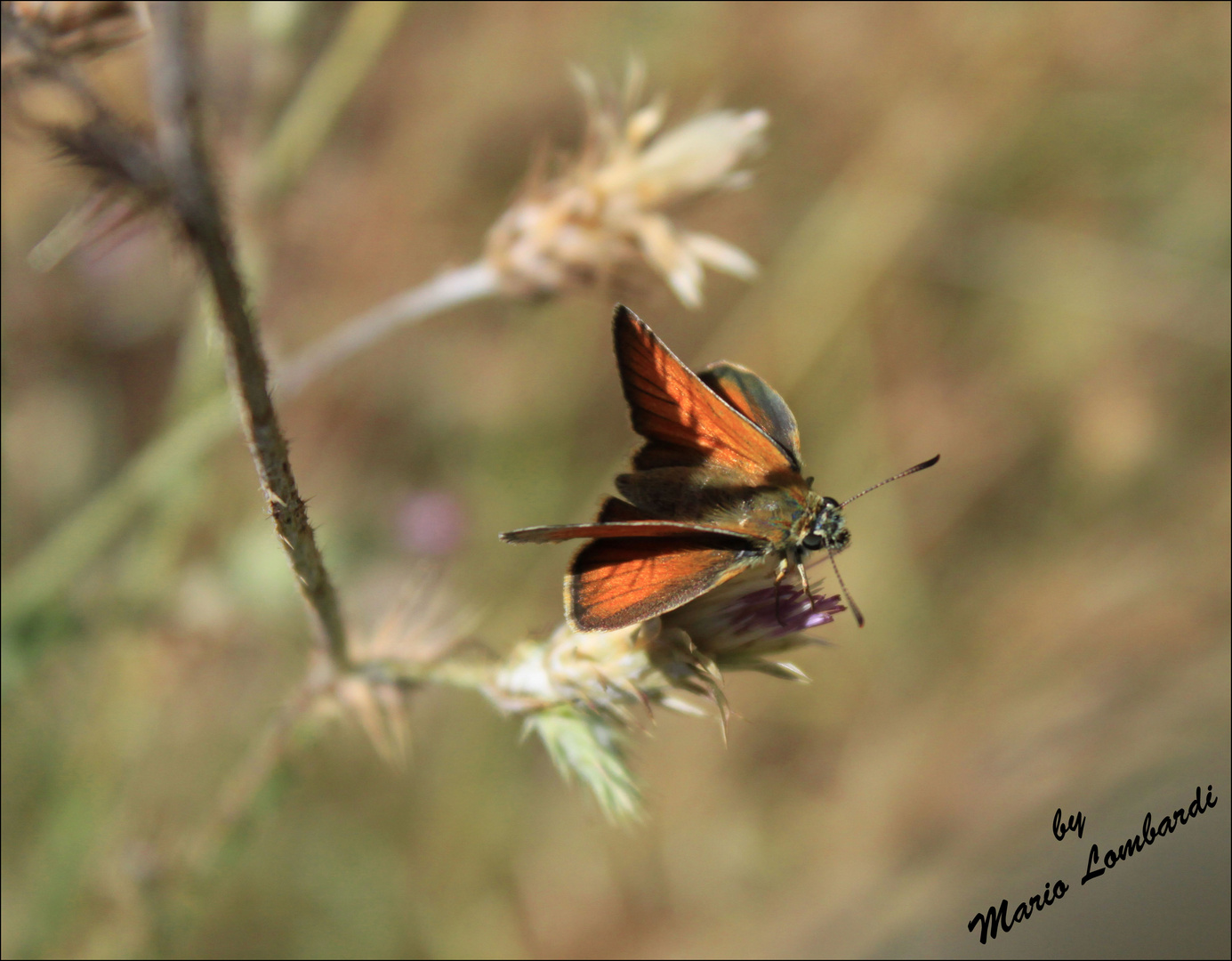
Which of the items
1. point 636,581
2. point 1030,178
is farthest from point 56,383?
point 1030,178

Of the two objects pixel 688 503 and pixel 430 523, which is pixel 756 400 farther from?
pixel 430 523

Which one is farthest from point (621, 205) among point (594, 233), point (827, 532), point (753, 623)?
point (753, 623)

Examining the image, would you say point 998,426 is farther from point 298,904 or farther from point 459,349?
point 298,904

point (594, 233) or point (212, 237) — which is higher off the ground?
point (594, 233)

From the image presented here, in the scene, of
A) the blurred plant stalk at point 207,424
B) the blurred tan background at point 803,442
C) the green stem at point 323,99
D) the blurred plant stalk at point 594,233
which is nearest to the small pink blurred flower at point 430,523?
the blurred tan background at point 803,442

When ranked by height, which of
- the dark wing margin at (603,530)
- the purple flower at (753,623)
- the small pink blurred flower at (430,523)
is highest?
the small pink blurred flower at (430,523)

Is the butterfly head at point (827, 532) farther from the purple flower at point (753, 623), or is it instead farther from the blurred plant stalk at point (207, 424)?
the blurred plant stalk at point (207, 424)
